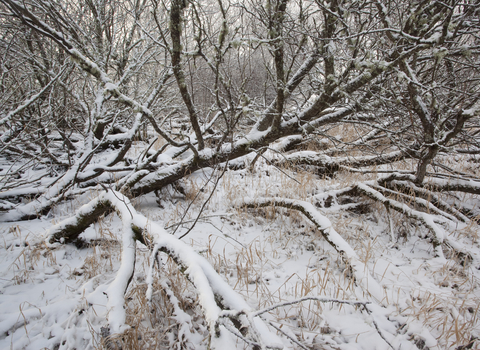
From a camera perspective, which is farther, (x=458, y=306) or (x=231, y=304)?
(x=458, y=306)

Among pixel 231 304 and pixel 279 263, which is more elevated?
pixel 231 304

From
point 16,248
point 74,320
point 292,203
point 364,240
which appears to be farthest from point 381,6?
point 16,248

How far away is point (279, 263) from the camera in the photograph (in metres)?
2.01

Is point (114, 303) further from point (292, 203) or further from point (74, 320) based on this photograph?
point (292, 203)

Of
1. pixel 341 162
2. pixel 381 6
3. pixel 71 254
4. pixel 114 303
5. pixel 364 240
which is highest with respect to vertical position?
pixel 381 6

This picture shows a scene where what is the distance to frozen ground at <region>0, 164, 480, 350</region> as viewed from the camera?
132 cm

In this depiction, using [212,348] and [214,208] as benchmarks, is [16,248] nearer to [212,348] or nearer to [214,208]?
[214,208]

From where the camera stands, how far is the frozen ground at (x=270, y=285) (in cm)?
132

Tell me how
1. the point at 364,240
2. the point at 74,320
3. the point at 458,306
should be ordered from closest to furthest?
the point at 74,320 < the point at 458,306 < the point at 364,240

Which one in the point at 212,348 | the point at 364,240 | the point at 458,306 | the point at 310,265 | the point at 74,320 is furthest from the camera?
the point at 364,240

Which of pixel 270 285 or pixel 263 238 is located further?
pixel 263 238

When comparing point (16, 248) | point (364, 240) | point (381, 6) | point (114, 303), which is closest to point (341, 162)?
point (364, 240)

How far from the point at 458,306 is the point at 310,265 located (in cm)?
94

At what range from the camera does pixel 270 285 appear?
1773 mm
